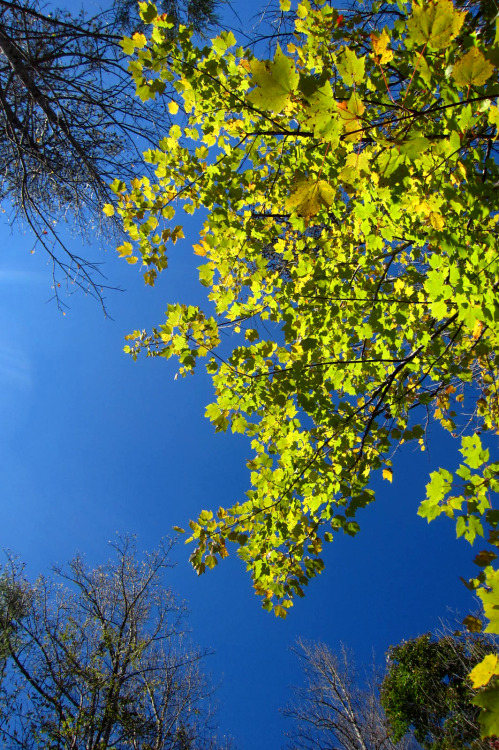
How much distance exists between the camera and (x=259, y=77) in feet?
2.83

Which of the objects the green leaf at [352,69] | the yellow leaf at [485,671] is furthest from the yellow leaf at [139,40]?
the yellow leaf at [485,671]

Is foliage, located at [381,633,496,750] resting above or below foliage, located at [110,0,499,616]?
below

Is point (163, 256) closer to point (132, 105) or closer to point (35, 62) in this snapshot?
point (35, 62)

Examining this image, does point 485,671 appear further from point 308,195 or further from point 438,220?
point 438,220

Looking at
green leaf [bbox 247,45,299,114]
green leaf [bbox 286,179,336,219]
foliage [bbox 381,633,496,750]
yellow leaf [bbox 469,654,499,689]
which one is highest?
green leaf [bbox 247,45,299,114]

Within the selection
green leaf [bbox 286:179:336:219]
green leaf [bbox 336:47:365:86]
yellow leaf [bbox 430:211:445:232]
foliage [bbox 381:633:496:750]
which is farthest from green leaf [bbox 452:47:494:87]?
foliage [bbox 381:633:496:750]

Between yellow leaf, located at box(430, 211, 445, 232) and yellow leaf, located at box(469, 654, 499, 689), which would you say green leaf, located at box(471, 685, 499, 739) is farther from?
yellow leaf, located at box(430, 211, 445, 232)

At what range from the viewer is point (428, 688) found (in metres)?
10.0

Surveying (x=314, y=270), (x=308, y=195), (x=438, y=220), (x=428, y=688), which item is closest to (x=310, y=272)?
(x=314, y=270)

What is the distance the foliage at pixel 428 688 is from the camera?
29.7 ft

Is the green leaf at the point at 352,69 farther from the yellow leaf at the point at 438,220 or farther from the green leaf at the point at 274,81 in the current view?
the yellow leaf at the point at 438,220

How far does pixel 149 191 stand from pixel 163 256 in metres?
0.38

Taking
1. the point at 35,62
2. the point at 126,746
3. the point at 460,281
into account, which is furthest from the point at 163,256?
the point at 126,746

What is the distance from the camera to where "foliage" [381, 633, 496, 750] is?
29.7 feet
